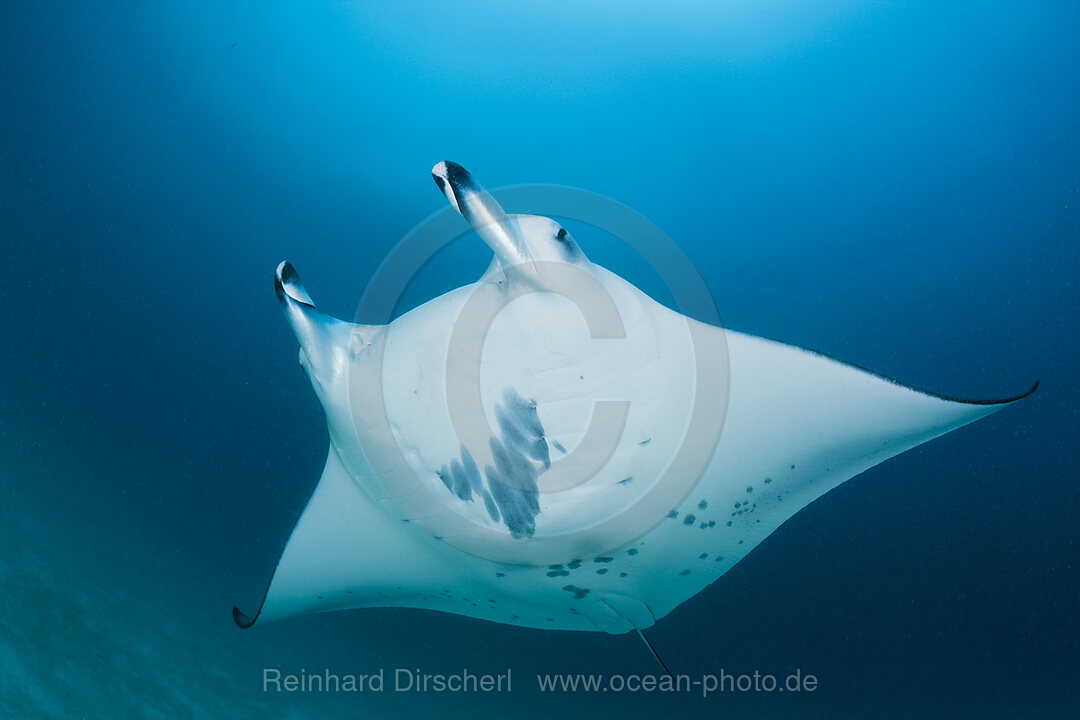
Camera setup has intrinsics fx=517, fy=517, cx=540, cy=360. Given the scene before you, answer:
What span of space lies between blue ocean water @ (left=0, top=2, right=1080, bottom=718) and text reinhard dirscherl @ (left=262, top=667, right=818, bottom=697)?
0.25 metres

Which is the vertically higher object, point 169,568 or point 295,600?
point 169,568

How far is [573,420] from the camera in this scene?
136 centimetres

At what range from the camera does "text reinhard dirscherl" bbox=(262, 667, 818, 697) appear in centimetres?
736

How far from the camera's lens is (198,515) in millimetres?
11984

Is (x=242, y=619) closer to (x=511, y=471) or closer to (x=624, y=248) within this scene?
(x=511, y=471)

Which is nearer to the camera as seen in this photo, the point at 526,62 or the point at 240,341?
the point at 526,62

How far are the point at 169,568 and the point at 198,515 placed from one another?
7.02ft

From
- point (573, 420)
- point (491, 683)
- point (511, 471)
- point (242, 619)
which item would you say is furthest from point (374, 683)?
point (573, 420)

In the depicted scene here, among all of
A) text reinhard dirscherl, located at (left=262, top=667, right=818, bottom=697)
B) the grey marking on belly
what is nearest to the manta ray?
the grey marking on belly

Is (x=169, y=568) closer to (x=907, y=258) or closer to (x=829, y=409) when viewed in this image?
(x=829, y=409)

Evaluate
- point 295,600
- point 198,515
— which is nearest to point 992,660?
point 295,600

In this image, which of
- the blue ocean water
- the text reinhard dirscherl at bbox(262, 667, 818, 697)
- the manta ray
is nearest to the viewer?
the manta ray

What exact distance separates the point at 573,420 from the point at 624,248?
769 cm

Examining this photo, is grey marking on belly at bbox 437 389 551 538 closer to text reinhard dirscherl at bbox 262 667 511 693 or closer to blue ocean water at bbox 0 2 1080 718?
blue ocean water at bbox 0 2 1080 718
